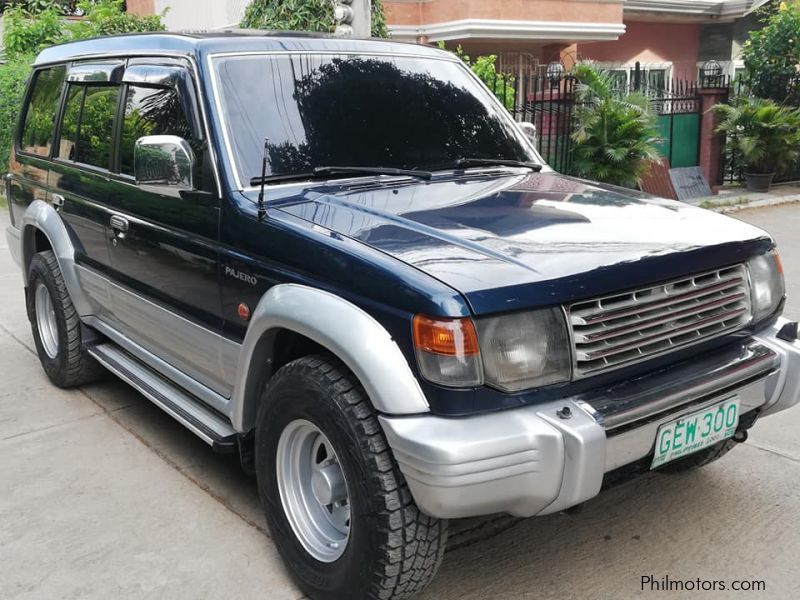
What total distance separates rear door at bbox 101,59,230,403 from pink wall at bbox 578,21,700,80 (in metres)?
16.4

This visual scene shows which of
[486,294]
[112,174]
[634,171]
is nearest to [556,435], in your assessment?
[486,294]

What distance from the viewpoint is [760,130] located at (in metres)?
12.8

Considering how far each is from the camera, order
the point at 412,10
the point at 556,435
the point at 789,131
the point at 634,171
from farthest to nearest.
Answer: the point at 412,10 → the point at 789,131 → the point at 634,171 → the point at 556,435

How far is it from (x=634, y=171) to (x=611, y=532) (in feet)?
26.8

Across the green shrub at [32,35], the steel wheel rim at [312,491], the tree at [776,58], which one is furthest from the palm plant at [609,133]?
the green shrub at [32,35]

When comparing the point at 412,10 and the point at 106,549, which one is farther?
the point at 412,10

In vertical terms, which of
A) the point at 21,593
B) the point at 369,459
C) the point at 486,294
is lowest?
the point at 21,593

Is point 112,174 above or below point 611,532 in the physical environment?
above

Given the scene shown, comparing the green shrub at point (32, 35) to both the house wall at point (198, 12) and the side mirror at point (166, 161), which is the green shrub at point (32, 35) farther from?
the side mirror at point (166, 161)

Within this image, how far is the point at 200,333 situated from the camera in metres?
3.61

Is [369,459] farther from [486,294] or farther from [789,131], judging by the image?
[789,131]

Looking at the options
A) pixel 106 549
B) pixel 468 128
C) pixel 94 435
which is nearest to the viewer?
pixel 106 549

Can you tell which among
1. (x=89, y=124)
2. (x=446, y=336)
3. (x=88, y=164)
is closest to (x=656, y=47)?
(x=89, y=124)

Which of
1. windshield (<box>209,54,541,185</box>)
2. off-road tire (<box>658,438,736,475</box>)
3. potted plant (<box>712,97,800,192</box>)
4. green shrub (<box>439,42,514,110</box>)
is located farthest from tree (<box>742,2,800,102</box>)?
off-road tire (<box>658,438,736,475</box>)
